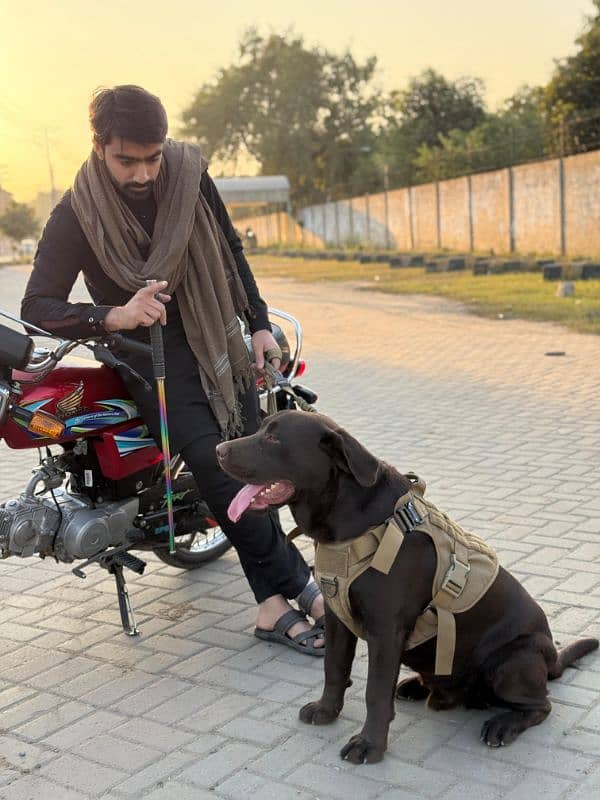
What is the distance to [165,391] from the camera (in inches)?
160

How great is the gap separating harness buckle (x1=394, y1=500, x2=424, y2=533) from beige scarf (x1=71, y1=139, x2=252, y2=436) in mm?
1083

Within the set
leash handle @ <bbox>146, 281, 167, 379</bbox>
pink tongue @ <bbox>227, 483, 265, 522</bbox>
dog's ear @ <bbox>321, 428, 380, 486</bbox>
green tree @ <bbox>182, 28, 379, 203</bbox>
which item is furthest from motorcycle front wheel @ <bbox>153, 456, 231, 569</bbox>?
green tree @ <bbox>182, 28, 379, 203</bbox>

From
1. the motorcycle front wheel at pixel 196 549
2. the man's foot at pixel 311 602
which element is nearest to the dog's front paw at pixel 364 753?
the man's foot at pixel 311 602

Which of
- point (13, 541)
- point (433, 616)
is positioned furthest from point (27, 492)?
point (433, 616)

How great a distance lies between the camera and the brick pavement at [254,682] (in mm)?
3100

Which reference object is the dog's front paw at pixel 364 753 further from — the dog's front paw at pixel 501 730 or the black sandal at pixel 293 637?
the black sandal at pixel 293 637

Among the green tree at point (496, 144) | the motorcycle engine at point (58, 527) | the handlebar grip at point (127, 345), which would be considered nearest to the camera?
the handlebar grip at point (127, 345)

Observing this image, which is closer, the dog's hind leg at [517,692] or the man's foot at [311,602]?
the dog's hind leg at [517,692]

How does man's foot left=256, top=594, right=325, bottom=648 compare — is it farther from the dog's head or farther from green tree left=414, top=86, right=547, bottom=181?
green tree left=414, top=86, right=547, bottom=181

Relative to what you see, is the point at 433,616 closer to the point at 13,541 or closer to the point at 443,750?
the point at 443,750

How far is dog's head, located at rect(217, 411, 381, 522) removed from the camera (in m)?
3.14

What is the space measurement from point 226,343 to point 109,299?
1.67ft

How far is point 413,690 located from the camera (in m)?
3.59

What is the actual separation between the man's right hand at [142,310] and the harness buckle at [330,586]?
1.16 metres
